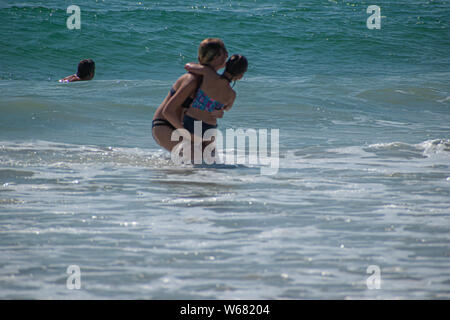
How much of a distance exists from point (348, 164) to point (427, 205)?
162 centimetres

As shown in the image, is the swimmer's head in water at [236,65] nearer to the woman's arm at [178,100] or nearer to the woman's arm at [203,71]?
the woman's arm at [203,71]

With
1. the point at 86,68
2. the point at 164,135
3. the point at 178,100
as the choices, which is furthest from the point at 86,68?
the point at 178,100

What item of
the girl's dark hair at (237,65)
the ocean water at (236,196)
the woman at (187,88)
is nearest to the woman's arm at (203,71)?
the woman at (187,88)

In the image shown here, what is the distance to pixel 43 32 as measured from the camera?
17266 millimetres

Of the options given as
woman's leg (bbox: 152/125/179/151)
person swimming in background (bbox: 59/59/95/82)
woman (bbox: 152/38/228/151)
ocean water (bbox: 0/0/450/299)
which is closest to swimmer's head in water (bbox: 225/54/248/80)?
woman (bbox: 152/38/228/151)

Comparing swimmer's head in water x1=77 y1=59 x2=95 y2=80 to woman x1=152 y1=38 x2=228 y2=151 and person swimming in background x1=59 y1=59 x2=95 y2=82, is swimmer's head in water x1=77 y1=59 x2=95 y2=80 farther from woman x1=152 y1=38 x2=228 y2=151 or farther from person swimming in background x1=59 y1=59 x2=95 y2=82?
woman x1=152 y1=38 x2=228 y2=151

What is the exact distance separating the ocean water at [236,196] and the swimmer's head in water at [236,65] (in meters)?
0.93

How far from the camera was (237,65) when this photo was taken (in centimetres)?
509

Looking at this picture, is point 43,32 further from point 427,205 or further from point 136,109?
point 427,205

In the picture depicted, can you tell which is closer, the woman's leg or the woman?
the woman

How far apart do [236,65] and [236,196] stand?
130cm

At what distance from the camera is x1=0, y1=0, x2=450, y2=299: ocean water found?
2.91 m

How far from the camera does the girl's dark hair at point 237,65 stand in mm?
5090

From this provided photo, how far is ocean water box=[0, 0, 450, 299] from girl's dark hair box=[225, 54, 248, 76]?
0.95 meters
